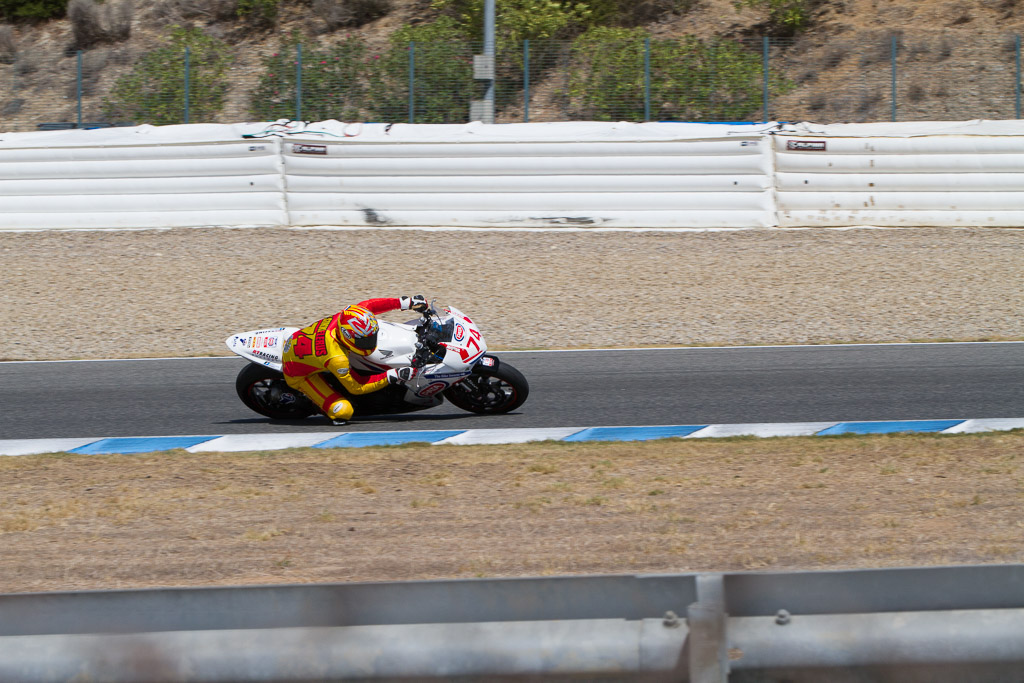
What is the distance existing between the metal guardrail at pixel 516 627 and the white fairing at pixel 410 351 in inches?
211

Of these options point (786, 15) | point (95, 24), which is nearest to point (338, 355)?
point (786, 15)

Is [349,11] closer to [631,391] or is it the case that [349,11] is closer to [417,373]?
[631,391]

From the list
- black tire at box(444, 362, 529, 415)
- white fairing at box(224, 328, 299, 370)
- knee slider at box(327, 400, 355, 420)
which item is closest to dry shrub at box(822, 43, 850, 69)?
black tire at box(444, 362, 529, 415)

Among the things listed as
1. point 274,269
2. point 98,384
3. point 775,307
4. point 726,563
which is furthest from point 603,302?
point 726,563

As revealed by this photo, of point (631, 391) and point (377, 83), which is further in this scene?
point (377, 83)

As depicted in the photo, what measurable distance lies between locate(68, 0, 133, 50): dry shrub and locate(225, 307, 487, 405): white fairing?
2249 centimetres

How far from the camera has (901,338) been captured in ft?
38.8

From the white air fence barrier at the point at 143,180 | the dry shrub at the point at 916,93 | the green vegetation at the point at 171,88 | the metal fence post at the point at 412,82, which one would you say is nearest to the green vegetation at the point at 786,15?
the dry shrub at the point at 916,93

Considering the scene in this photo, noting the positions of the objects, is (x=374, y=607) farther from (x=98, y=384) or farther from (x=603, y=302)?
(x=603, y=302)

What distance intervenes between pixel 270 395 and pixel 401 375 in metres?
1.32

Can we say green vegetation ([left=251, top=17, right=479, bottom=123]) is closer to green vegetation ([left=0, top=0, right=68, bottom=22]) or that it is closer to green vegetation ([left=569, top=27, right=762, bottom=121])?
green vegetation ([left=569, top=27, right=762, bottom=121])

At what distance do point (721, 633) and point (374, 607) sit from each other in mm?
953

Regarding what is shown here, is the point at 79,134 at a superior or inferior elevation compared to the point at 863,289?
superior

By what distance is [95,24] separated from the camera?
27.9 metres
